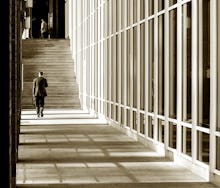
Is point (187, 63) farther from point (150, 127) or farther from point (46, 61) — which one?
point (46, 61)

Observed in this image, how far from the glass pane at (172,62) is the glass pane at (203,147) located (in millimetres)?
2122

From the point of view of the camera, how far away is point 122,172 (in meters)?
12.4

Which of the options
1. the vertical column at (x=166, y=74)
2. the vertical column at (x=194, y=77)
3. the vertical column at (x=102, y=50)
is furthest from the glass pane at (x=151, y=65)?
the vertical column at (x=102, y=50)

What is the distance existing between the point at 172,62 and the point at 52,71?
27.0 meters

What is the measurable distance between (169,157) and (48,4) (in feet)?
187

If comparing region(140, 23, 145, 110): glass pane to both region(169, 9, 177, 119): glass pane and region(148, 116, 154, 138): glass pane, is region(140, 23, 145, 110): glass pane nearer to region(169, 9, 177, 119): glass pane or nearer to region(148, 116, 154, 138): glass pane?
region(148, 116, 154, 138): glass pane

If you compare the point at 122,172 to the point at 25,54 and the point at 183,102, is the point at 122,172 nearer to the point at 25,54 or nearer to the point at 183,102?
the point at 183,102

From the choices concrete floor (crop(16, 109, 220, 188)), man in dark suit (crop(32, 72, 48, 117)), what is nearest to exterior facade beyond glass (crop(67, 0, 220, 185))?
concrete floor (crop(16, 109, 220, 188))

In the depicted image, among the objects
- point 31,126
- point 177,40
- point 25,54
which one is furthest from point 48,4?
point 177,40

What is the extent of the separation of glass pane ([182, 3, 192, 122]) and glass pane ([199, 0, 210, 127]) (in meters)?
0.83

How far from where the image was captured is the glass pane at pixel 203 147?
39.8 ft

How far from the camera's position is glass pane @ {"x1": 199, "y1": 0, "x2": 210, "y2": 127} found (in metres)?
11.9

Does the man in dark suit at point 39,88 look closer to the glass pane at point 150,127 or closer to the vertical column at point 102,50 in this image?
the vertical column at point 102,50

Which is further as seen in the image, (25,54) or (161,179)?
(25,54)
